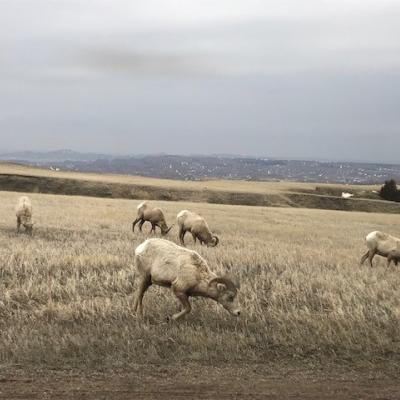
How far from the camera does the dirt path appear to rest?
278 inches

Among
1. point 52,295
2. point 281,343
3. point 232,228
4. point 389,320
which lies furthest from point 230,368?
point 232,228

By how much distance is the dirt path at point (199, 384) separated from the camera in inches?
278

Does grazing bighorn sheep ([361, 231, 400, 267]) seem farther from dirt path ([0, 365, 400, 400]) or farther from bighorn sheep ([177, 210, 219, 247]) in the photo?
dirt path ([0, 365, 400, 400])

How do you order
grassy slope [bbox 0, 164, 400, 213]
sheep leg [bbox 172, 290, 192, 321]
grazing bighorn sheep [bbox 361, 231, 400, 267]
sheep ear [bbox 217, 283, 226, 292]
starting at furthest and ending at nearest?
grassy slope [bbox 0, 164, 400, 213], grazing bighorn sheep [bbox 361, 231, 400, 267], sheep ear [bbox 217, 283, 226, 292], sheep leg [bbox 172, 290, 192, 321]

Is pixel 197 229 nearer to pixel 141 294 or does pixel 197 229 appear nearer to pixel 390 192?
pixel 141 294

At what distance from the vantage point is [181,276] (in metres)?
10.3

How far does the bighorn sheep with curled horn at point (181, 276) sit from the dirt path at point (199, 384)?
1954mm

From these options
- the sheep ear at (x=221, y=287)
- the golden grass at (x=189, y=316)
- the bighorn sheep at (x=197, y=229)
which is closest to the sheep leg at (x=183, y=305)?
the golden grass at (x=189, y=316)

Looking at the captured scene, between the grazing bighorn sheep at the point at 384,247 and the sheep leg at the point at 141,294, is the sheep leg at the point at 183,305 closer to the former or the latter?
the sheep leg at the point at 141,294

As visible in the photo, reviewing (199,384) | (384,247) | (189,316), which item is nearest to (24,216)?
(384,247)

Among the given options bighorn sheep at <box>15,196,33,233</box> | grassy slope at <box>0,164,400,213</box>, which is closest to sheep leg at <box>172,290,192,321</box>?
bighorn sheep at <box>15,196,33,233</box>

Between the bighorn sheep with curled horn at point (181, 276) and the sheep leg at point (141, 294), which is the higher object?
the bighorn sheep with curled horn at point (181, 276)

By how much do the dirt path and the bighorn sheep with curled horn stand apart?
1.95m

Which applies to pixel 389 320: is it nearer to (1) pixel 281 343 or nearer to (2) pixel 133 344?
(1) pixel 281 343
